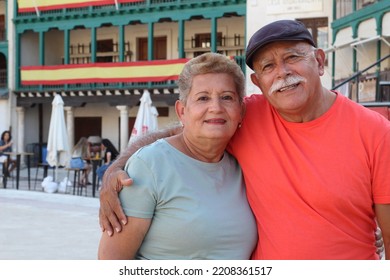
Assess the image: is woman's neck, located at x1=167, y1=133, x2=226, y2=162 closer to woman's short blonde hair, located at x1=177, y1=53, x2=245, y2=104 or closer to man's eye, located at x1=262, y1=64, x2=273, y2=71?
woman's short blonde hair, located at x1=177, y1=53, x2=245, y2=104

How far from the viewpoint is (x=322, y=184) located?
2.23 m

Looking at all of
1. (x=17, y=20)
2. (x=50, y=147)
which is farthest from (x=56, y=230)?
(x=17, y=20)

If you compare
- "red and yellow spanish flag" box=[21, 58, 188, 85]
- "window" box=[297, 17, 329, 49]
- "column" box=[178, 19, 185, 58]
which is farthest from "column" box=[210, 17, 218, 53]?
"window" box=[297, 17, 329, 49]

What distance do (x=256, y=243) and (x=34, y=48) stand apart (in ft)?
96.0

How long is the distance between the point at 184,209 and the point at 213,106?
1.34 ft

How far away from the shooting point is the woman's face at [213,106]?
2350 millimetres

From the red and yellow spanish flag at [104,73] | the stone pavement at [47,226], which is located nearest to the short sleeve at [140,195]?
the stone pavement at [47,226]

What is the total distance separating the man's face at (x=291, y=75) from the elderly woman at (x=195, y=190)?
15 cm

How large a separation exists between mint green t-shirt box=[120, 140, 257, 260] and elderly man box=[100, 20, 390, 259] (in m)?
0.06

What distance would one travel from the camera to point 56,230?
33.9 feet

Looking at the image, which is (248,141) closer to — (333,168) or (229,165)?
(229,165)

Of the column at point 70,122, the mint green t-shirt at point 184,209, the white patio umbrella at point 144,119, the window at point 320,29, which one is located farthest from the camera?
the column at point 70,122

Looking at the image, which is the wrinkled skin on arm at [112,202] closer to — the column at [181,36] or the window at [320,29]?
the window at [320,29]

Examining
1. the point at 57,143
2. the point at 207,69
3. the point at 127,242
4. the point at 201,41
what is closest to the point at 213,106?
the point at 207,69
